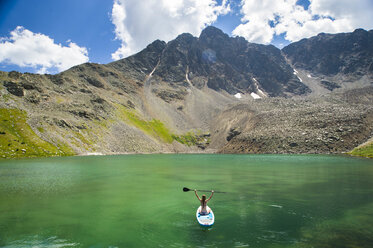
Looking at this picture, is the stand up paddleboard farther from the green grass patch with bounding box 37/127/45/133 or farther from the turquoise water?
the green grass patch with bounding box 37/127/45/133

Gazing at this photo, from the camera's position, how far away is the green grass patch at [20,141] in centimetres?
9094

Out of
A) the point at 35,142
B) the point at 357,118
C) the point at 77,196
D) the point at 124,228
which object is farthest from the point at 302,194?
the point at 357,118

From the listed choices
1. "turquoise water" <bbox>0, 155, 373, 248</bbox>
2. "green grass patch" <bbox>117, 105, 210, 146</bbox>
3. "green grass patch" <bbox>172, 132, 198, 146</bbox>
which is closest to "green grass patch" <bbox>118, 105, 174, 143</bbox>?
"green grass patch" <bbox>117, 105, 210, 146</bbox>

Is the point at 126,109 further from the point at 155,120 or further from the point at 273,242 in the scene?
the point at 273,242

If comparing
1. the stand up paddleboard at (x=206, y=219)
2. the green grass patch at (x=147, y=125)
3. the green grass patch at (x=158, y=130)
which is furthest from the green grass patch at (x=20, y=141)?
the stand up paddleboard at (x=206, y=219)

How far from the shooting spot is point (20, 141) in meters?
95.9

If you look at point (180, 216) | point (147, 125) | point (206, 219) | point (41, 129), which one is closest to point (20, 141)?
point (41, 129)

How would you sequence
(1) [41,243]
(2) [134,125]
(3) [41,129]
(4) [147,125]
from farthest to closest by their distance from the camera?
1. (4) [147,125]
2. (2) [134,125]
3. (3) [41,129]
4. (1) [41,243]

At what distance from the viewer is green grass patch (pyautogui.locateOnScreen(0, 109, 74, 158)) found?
298ft

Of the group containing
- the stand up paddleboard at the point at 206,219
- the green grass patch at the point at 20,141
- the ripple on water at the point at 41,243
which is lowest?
the ripple on water at the point at 41,243

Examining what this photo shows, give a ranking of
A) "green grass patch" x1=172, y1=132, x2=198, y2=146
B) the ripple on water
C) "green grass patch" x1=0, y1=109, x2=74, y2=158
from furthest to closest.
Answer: "green grass patch" x1=172, y1=132, x2=198, y2=146, "green grass patch" x1=0, y1=109, x2=74, y2=158, the ripple on water

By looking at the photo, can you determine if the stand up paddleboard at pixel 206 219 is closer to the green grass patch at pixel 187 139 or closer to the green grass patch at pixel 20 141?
the green grass patch at pixel 20 141

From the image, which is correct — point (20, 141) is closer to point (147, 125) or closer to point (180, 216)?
point (147, 125)

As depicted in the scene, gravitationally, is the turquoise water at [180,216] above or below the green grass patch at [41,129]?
below
